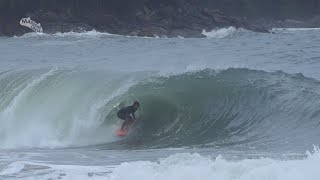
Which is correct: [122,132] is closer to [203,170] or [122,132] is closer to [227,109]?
[227,109]

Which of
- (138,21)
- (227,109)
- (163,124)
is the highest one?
(138,21)

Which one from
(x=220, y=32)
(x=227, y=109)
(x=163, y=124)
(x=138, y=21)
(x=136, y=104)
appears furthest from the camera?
(x=138, y=21)

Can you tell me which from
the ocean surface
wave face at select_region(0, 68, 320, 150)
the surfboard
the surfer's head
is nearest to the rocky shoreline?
the ocean surface

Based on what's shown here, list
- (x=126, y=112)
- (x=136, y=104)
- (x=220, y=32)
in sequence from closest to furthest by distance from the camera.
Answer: (x=126, y=112), (x=136, y=104), (x=220, y=32)

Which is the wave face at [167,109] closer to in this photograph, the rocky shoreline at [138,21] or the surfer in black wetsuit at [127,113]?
the surfer in black wetsuit at [127,113]

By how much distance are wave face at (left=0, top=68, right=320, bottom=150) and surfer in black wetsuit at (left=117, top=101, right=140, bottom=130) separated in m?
0.17

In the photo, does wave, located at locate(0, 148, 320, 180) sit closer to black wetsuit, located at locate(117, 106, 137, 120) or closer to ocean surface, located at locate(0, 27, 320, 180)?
ocean surface, located at locate(0, 27, 320, 180)

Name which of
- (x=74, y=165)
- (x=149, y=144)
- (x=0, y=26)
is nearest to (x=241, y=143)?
(x=149, y=144)

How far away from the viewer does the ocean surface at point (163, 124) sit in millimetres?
8781

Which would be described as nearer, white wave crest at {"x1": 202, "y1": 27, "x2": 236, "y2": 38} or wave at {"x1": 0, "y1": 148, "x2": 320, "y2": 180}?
wave at {"x1": 0, "y1": 148, "x2": 320, "y2": 180}

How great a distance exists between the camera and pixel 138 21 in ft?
164

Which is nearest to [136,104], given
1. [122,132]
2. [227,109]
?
[122,132]

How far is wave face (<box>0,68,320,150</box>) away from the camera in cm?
1344

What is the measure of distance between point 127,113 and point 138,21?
35.9 metres
